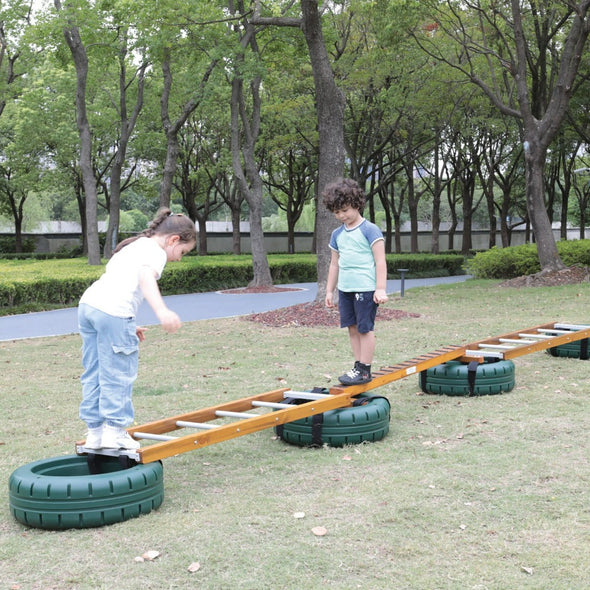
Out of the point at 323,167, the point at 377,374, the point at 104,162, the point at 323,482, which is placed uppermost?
the point at 104,162

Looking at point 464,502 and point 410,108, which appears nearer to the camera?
point 464,502

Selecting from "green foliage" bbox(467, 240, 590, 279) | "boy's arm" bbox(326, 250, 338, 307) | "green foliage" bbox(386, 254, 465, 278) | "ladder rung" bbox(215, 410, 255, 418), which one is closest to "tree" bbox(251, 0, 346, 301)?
"boy's arm" bbox(326, 250, 338, 307)

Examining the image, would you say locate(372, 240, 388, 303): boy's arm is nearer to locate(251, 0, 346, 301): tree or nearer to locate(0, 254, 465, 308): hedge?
locate(251, 0, 346, 301): tree

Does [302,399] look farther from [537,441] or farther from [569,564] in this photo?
[569,564]

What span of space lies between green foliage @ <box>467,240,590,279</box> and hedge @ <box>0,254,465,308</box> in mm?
5198

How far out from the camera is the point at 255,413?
5.37 meters

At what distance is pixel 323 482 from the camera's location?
413cm

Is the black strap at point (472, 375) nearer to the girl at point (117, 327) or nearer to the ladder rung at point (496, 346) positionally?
the ladder rung at point (496, 346)

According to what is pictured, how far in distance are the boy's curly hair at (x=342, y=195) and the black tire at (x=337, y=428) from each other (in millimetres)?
1525

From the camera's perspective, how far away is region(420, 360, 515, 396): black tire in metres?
6.25

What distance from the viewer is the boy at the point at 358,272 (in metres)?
5.32

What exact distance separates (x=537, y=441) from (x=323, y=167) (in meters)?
8.19

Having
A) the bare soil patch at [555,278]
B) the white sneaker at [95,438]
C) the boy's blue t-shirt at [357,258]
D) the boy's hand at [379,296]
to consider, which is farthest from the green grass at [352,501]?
the bare soil patch at [555,278]

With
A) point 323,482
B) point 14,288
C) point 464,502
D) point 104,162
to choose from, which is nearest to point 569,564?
point 464,502
